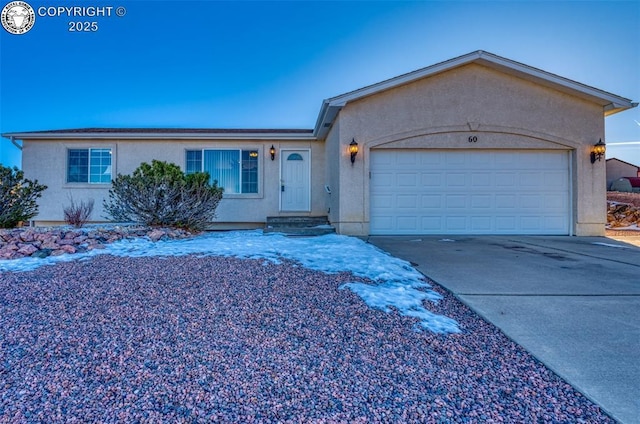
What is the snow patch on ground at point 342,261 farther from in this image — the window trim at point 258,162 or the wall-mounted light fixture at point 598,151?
the wall-mounted light fixture at point 598,151

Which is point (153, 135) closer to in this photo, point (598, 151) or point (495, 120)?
point (495, 120)

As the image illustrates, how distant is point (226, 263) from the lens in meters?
4.11

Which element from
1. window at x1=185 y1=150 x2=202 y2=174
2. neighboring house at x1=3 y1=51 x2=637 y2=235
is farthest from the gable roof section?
window at x1=185 y1=150 x2=202 y2=174

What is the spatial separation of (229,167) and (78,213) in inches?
158

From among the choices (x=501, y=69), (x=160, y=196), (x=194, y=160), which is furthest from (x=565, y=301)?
(x=194, y=160)

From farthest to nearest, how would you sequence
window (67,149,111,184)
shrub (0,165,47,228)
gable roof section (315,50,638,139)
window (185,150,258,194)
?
window (185,150,258,194), window (67,149,111,184), gable roof section (315,50,638,139), shrub (0,165,47,228)

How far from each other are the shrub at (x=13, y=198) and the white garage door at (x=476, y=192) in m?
7.62

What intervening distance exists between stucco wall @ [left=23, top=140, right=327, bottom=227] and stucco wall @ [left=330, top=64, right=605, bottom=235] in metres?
2.90

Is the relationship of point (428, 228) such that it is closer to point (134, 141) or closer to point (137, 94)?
point (134, 141)

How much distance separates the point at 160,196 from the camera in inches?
271

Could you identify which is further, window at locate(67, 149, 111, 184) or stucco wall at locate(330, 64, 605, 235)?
window at locate(67, 149, 111, 184)

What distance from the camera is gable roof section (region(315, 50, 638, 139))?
744cm

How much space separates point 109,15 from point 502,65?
10753 millimetres

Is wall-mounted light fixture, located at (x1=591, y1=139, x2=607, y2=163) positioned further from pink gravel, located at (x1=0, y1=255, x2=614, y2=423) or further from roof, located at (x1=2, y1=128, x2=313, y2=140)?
pink gravel, located at (x1=0, y1=255, x2=614, y2=423)
